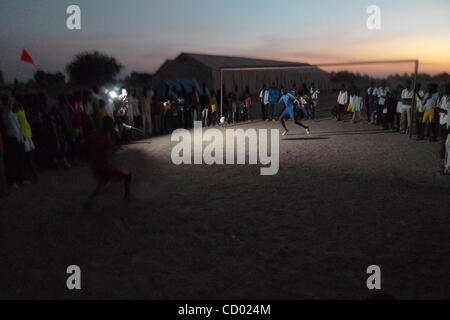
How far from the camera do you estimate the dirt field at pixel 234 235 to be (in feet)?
11.6

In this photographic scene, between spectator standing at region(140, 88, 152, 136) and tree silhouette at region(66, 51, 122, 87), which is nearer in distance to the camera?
spectator standing at region(140, 88, 152, 136)

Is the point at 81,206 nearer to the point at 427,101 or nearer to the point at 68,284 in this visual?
the point at 68,284

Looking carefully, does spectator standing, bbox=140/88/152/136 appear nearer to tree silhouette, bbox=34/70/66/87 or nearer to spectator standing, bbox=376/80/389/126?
spectator standing, bbox=376/80/389/126

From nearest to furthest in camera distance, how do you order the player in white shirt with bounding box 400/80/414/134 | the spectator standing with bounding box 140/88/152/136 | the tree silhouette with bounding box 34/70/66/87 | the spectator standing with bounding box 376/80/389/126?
the player in white shirt with bounding box 400/80/414/134, the spectator standing with bounding box 140/88/152/136, the spectator standing with bounding box 376/80/389/126, the tree silhouette with bounding box 34/70/66/87

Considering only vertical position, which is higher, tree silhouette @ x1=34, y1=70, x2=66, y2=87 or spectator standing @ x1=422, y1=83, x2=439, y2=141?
tree silhouette @ x1=34, y1=70, x2=66, y2=87

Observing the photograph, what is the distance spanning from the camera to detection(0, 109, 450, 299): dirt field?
139 inches

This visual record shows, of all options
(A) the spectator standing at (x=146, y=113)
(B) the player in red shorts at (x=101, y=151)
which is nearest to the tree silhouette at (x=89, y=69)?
(A) the spectator standing at (x=146, y=113)

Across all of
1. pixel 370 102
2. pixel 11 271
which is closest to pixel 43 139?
pixel 11 271

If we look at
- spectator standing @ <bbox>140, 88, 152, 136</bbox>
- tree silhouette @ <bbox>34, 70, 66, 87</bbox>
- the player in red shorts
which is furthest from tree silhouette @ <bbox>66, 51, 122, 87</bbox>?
the player in red shorts

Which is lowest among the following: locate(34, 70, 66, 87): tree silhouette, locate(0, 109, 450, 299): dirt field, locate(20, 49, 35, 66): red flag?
locate(0, 109, 450, 299): dirt field

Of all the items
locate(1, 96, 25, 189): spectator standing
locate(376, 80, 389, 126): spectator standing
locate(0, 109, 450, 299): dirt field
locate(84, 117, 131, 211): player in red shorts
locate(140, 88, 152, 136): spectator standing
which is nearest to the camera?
locate(0, 109, 450, 299): dirt field

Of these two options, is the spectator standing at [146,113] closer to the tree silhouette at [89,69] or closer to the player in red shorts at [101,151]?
the player in red shorts at [101,151]

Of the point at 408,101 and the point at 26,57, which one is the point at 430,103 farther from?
the point at 26,57

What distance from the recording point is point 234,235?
470 centimetres
